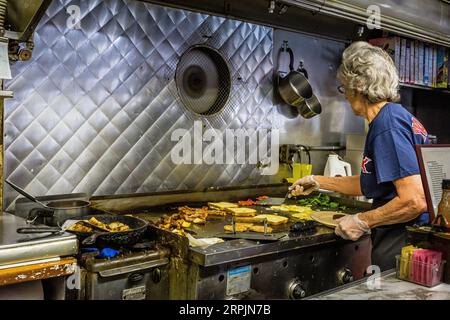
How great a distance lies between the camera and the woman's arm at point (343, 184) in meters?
2.86

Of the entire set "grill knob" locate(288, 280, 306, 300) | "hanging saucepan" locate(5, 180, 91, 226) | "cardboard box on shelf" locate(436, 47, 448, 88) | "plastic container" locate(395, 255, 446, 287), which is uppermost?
"cardboard box on shelf" locate(436, 47, 448, 88)

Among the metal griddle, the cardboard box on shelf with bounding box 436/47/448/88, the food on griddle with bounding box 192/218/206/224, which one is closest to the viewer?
the metal griddle

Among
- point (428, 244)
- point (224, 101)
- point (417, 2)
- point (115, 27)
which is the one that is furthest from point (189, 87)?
point (428, 244)

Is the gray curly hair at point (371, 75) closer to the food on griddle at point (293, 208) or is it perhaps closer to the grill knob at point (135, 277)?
the food on griddle at point (293, 208)

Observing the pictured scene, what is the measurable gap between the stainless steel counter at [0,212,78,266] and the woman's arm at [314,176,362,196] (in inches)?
67.5

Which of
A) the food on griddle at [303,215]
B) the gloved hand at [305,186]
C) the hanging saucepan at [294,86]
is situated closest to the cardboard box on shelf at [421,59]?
the hanging saucepan at [294,86]

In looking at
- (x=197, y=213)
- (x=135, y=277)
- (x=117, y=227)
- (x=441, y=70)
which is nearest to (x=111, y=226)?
(x=117, y=227)

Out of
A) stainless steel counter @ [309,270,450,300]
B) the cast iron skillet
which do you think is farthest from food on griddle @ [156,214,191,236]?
stainless steel counter @ [309,270,450,300]

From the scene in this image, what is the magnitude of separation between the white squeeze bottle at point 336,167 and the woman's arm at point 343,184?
1119 millimetres

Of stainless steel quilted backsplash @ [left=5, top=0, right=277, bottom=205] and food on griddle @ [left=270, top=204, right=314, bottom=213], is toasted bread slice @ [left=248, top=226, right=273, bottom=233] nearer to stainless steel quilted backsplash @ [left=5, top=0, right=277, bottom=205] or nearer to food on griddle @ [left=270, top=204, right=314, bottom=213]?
food on griddle @ [left=270, top=204, right=314, bottom=213]

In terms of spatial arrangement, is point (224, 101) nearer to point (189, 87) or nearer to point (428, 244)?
point (189, 87)

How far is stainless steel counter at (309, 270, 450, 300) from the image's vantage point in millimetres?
1595
